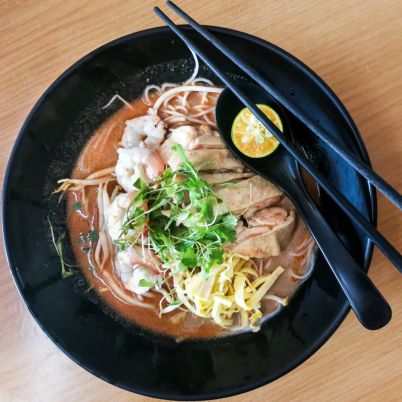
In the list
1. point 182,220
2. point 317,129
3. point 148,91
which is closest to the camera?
point 317,129

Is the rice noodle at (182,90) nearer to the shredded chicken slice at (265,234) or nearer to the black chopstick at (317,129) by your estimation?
the black chopstick at (317,129)

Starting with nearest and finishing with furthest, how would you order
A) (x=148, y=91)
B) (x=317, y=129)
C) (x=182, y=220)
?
A: (x=317, y=129) → (x=182, y=220) → (x=148, y=91)

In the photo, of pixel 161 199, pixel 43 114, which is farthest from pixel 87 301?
pixel 43 114

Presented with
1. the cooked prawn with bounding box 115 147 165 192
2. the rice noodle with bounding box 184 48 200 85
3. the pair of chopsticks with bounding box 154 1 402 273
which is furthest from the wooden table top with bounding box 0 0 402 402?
the cooked prawn with bounding box 115 147 165 192

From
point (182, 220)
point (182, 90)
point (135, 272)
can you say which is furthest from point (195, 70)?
point (135, 272)

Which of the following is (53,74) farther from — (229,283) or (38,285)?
(229,283)

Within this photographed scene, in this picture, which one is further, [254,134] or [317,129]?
[254,134]

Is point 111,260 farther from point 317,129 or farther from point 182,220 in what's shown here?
point 317,129

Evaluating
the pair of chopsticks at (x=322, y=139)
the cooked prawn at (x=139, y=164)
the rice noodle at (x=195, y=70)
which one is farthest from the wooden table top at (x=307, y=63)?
the cooked prawn at (x=139, y=164)
